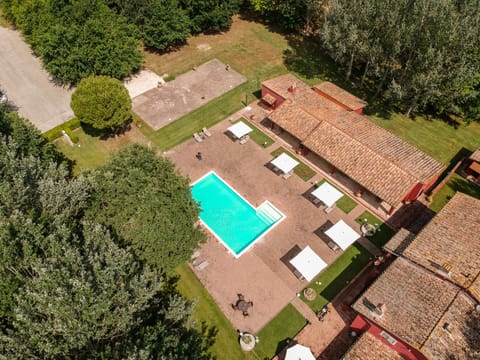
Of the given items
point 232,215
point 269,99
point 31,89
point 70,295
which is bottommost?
point 232,215

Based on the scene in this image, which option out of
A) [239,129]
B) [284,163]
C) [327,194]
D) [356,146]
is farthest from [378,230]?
[239,129]

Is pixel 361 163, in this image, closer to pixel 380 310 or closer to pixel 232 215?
pixel 232 215

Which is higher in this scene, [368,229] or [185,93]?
[185,93]

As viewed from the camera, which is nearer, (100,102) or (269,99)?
(100,102)

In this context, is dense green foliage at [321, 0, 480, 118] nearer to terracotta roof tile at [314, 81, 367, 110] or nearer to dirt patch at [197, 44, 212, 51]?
terracotta roof tile at [314, 81, 367, 110]

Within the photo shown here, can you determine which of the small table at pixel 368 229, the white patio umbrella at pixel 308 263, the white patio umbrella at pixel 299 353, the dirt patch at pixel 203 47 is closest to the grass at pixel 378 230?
the small table at pixel 368 229

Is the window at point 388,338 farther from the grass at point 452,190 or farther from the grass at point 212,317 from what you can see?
the grass at point 452,190
